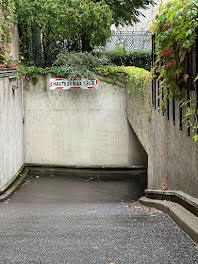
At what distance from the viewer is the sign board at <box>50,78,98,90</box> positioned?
14844 mm

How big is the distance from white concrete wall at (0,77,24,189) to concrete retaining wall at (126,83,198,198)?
3790 mm

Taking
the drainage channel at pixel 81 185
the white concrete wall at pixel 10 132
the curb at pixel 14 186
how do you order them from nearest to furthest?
the curb at pixel 14 186 → the white concrete wall at pixel 10 132 → the drainage channel at pixel 81 185

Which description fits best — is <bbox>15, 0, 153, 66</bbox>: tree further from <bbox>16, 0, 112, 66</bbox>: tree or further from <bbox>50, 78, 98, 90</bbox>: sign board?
<bbox>50, 78, 98, 90</bbox>: sign board

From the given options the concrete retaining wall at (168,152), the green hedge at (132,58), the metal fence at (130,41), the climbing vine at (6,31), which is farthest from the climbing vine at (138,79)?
the metal fence at (130,41)

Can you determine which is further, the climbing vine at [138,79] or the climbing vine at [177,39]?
the climbing vine at [138,79]

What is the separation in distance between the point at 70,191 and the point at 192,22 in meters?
8.66

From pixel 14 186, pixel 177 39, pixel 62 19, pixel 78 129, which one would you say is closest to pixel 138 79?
pixel 78 129

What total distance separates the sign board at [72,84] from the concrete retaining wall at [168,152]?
3.11 meters

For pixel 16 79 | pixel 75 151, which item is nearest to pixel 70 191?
pixel 75 151

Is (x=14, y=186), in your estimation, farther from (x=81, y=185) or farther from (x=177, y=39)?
(x=177, y=39)

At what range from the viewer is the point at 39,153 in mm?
15508

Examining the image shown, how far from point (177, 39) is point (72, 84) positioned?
9.82m

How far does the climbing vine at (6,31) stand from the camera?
1243 cm

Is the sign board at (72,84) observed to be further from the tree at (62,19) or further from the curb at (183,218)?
the curb at (183,218)
